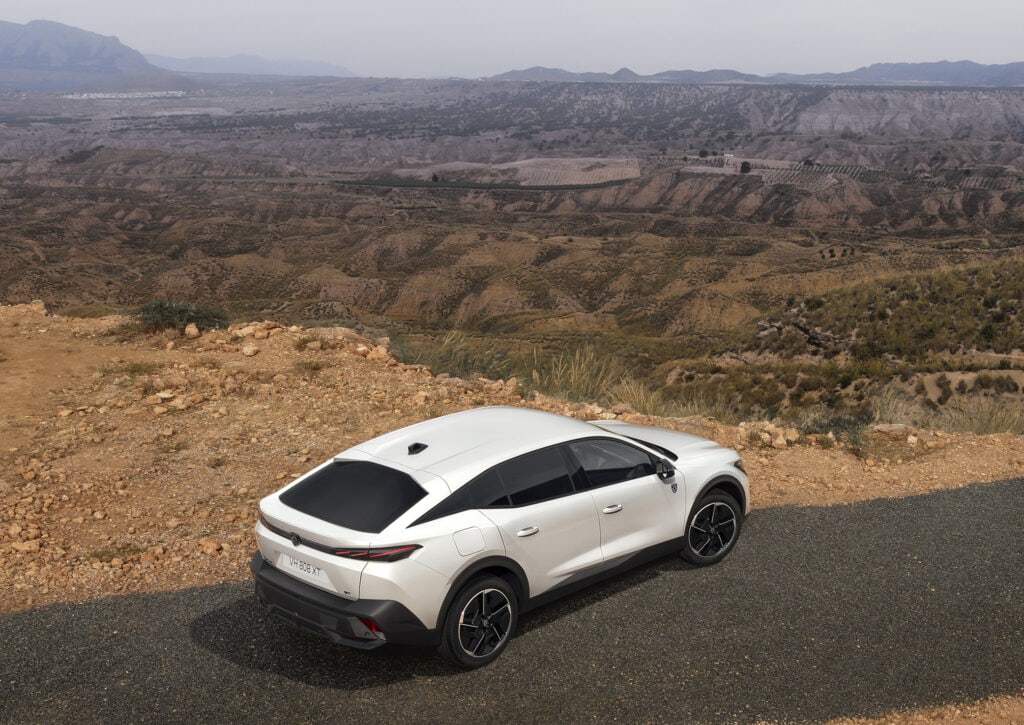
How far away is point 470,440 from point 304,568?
147 cm

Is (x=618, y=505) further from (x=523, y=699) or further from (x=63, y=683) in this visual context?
(x=63, y=683)

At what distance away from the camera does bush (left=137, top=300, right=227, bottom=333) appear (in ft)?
49.8

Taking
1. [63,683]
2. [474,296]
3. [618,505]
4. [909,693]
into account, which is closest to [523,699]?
[618,505]

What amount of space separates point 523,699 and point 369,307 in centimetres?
6941

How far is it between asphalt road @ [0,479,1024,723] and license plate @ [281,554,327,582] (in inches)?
24.8

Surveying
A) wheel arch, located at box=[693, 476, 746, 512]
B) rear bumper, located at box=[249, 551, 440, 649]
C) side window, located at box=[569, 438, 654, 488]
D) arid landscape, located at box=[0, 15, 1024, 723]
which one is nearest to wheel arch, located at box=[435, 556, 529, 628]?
rear bumper, located at box=[249, 551, 440, 649]

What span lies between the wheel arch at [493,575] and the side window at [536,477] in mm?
420

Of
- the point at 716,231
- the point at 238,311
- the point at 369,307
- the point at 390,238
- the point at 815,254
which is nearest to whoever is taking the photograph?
the point at 238,311

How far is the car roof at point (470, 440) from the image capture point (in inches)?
237

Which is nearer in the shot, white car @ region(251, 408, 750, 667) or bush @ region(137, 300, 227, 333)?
white car @ region(251, 408, 750, 667)

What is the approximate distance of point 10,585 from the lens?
702 centimetres

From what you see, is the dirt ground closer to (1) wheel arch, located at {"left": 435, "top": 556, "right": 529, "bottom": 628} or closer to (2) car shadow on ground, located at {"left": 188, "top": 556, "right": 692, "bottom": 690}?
(2) car shadow on ground, located at {"left": 188, "top": 556, "right": 692, "bottom": 690}

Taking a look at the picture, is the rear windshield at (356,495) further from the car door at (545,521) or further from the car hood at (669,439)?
the car hood at (669,439)

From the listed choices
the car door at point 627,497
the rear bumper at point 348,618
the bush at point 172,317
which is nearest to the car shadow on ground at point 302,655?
the rear bumper at point 348,618
